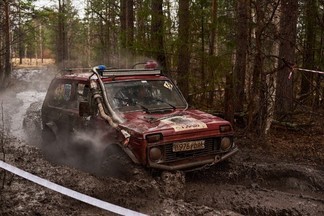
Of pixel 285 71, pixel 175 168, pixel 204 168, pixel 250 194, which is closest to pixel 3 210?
pixel 175 168

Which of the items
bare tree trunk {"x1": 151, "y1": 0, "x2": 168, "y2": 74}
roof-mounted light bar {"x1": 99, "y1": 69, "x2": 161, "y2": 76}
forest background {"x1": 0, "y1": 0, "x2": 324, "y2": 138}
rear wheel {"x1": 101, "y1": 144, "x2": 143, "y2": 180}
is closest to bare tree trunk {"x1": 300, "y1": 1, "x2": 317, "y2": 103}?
forest background {"x1": 0, "y1": 0, "x2": 324, "y2": 138}

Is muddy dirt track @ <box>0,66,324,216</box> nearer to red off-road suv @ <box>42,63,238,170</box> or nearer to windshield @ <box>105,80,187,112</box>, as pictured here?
red off-road suv @ <box>42,63,238,170</box>

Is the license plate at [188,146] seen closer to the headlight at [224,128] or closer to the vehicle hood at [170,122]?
the vehicle hood at [170,122]

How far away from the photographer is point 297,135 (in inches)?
385

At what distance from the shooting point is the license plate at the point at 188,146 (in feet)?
18.9

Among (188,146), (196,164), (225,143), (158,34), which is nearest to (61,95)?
(188,146)

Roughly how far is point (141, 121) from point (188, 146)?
86cm

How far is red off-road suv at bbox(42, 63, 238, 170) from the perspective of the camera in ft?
18.7

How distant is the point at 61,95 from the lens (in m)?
8.22

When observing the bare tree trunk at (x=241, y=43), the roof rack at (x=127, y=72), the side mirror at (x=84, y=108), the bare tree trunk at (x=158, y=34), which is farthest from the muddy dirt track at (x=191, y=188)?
the bare tree trunk at (x=158, y=34)

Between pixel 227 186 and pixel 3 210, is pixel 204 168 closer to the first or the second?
pixel 227 186

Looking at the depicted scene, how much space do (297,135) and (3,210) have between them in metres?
7.49

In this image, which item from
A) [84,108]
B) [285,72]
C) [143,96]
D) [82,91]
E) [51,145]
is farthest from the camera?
[285,72]

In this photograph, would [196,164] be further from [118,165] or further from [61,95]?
[61,95]
